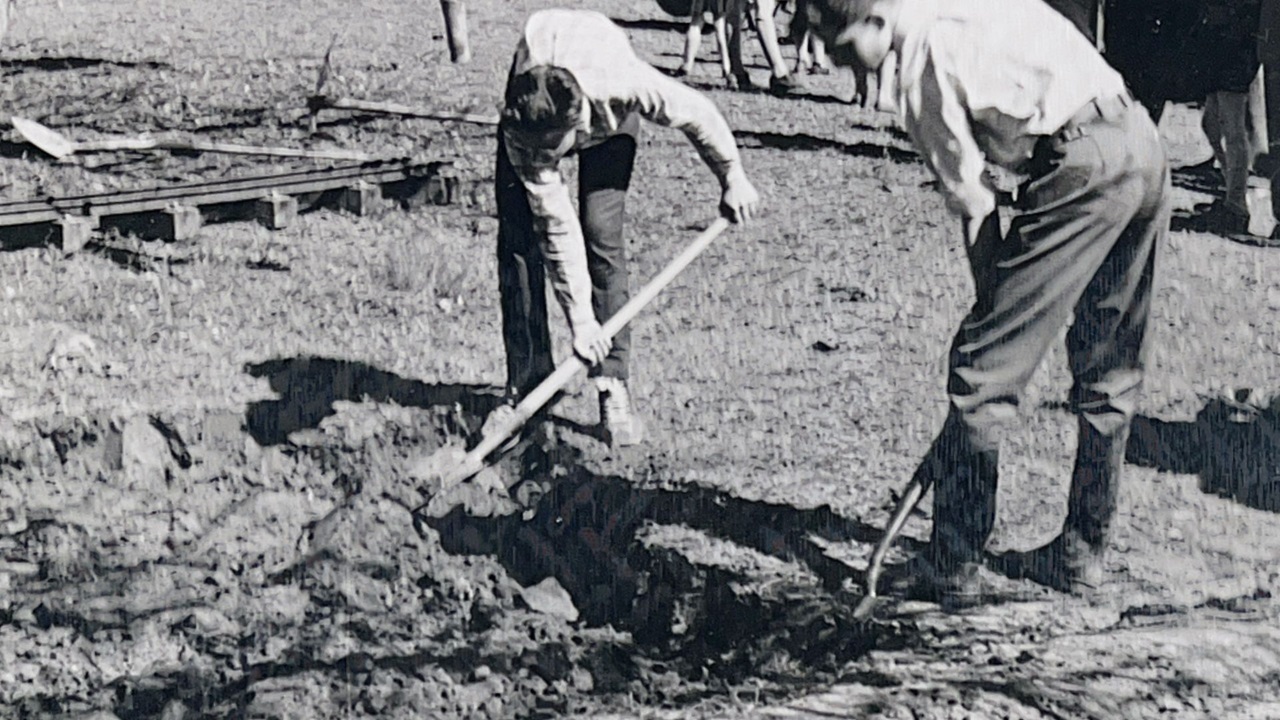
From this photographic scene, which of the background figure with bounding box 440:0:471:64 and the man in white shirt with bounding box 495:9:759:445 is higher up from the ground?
the background figure with bounding box 440:0:471:64

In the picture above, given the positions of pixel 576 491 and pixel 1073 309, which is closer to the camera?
pixel 1073 309

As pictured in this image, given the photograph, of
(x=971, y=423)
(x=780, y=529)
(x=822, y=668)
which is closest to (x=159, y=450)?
(x=780, y=529)

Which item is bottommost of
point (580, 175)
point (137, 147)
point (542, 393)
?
point (542, 393)

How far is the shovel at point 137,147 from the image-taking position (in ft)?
24.9

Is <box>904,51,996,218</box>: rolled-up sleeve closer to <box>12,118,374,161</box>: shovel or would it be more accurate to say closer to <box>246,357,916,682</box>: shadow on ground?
<box>246,357,916,682</box>: shadow on ground

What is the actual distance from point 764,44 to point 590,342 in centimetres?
605

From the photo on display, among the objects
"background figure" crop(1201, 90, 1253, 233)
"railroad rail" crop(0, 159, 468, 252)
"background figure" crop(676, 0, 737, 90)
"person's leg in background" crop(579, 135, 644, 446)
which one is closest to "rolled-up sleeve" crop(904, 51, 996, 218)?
"person's leg in background" crop(579, 135, 644, 446)

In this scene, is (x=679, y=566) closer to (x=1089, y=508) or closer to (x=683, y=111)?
(x=1089, y=508)

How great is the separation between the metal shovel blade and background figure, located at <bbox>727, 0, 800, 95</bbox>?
413 cm

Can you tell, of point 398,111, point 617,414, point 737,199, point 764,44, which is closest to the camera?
point 737,199

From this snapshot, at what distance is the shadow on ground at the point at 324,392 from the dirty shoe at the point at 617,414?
0.44m

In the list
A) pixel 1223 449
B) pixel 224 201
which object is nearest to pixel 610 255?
pixel 1223 449

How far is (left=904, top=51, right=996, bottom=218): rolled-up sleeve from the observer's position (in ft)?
10.6

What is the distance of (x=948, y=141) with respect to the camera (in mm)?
3270
